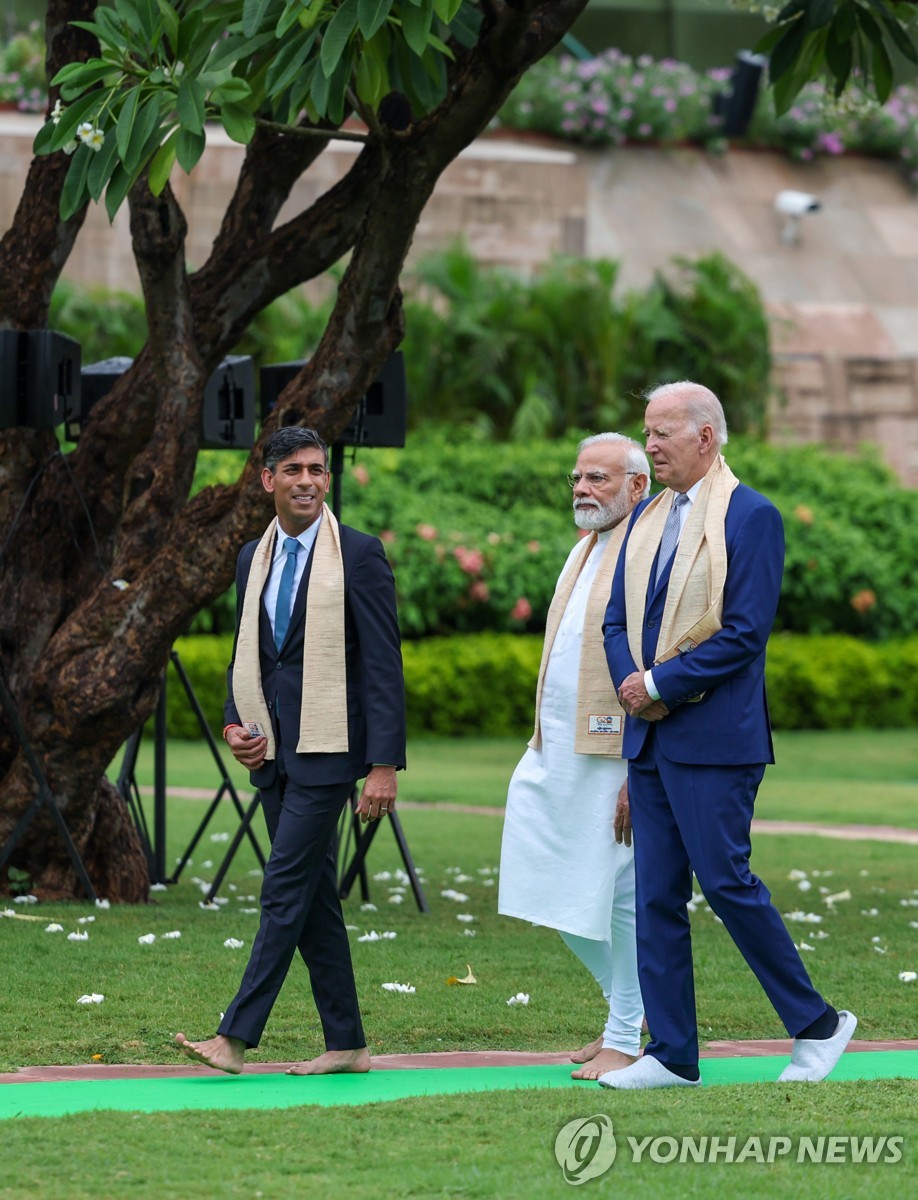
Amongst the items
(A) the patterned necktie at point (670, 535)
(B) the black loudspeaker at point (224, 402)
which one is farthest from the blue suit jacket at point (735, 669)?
(B) the black loudspeaker at point (224, 402)

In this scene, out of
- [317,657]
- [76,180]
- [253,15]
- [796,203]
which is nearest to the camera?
[317,657]

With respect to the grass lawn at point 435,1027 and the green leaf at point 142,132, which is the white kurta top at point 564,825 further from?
the green leaf at point 142,132

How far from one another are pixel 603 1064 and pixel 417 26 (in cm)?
334

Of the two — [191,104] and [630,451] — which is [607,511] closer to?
[630,451]

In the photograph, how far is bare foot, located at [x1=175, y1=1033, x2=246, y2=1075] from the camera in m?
5.29

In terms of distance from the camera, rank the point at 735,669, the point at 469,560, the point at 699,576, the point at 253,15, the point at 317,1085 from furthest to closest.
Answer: the point at 469,560
the point at 253,15
the point at 317,1085
the point at 699,576
the point at 735,669

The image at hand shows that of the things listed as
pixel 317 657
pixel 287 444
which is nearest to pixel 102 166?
pixel 287 444

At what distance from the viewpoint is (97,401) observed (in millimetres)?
9445

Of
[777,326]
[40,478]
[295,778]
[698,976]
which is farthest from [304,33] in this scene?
[777,326]

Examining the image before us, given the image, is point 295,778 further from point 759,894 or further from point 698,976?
point 698,976

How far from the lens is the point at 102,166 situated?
6.43 metres

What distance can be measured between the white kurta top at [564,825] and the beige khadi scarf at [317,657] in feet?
2.37

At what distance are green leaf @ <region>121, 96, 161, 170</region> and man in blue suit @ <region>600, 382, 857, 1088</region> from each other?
2.03 meters

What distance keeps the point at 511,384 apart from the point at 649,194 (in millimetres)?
4448
